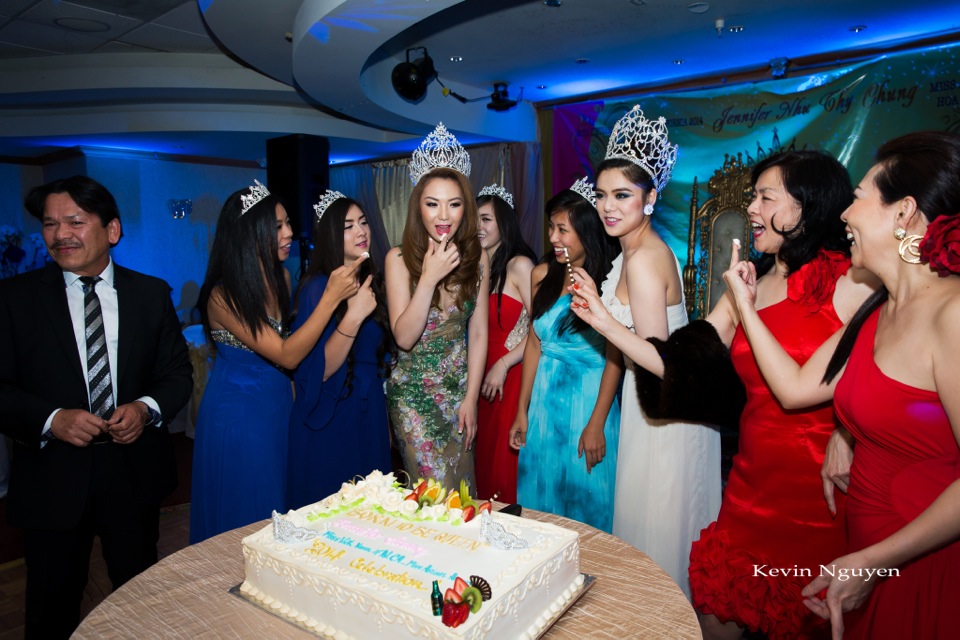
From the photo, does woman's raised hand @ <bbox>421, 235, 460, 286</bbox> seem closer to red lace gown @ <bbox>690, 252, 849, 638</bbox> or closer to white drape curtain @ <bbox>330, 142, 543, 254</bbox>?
red lace gown @ <bbox>690, 252, 849, 638</bbox>

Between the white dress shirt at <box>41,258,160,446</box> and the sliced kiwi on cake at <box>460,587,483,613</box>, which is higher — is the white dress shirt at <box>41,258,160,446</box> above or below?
above

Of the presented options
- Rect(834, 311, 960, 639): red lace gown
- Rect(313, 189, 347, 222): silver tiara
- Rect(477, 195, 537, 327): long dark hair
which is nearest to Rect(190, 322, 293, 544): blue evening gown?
Rect(313, 189, 347, 222): silver tiara

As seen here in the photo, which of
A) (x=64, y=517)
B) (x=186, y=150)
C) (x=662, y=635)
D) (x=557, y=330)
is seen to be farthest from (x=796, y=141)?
(x=186, y=150)

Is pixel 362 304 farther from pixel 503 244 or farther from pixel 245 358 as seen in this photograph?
pixel 503 244

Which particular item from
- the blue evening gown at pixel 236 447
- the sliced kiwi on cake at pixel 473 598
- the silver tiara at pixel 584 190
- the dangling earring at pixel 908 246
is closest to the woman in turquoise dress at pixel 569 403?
the silver tiara at pixel 584 190

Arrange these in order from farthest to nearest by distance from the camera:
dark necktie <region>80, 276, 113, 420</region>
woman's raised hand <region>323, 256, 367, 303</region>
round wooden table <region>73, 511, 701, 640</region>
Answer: woman's raised hand <region>323, 256, 367, 303</region> → dark necktie <region>80, 276, 113, 420</region> → round wooden table <region>73, 511, 701, 640</region>

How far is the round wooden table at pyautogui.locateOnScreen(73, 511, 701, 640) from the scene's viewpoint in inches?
53.1

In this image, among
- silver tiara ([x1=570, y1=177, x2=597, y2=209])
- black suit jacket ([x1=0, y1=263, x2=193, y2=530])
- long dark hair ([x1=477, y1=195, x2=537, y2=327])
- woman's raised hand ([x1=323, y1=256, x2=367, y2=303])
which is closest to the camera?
black suit jacket ([x1=0, y1=263, x2=193, y2=530])

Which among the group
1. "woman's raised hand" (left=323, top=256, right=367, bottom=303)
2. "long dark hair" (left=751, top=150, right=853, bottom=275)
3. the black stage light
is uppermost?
the black stage light

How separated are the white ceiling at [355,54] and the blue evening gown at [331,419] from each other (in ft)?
5.75

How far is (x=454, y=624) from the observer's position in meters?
1.17

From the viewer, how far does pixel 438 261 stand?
8.45 feet

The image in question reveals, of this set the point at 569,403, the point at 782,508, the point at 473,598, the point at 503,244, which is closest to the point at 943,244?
the point at 782,508

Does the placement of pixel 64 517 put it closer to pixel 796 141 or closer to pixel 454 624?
pixel 454 624
